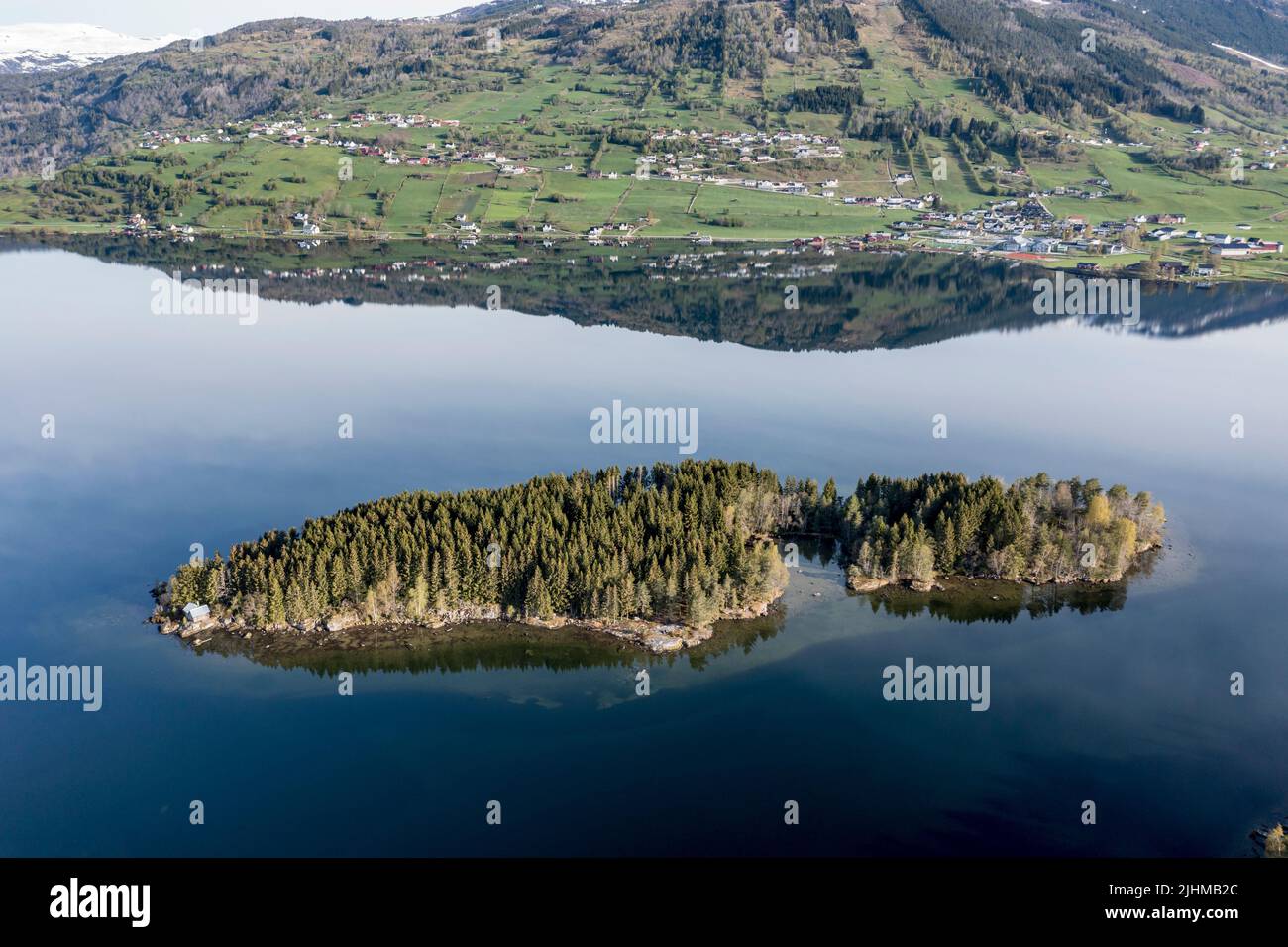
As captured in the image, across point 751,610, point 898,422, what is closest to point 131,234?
point 898,422

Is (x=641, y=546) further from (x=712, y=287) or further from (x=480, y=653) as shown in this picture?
(x=712, y=287)

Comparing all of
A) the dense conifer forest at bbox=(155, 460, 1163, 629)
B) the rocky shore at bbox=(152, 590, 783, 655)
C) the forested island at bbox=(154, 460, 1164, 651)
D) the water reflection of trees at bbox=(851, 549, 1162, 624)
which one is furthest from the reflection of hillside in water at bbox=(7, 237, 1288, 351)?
the rocky shore at bbox=(152, 590, 783, 655)

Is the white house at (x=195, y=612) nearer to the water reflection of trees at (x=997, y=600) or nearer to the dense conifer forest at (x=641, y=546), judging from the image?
the dense conifer forest at (x=641, y=546)

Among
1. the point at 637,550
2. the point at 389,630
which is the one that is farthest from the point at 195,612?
the point at 637,550

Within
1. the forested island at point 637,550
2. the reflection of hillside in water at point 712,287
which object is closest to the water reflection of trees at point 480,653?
the forested island at point 637,550

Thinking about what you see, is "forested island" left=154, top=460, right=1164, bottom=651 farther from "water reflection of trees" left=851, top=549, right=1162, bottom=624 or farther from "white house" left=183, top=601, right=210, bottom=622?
"water reflection of trees" left=851, top=549, right=1162, bottom=624

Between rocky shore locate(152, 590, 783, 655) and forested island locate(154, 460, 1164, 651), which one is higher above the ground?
forested island locate(154, 460, 1164, 651)
